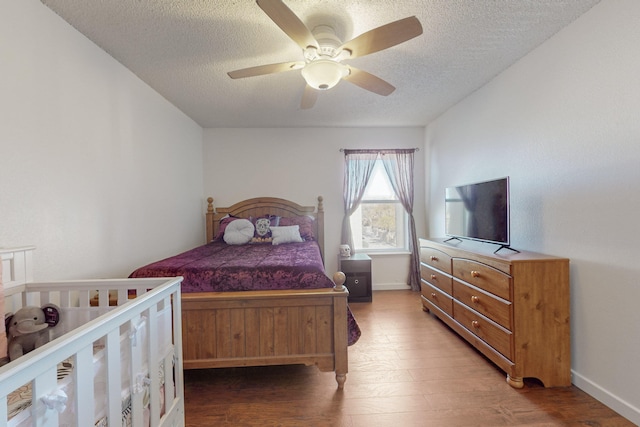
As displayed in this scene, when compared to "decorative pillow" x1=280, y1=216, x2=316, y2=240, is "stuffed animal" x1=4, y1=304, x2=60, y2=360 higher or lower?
lower

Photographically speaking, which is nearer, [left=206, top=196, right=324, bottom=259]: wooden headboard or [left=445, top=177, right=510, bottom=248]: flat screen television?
[left=445, top=177, right=510, bottom=248]: flat screen television

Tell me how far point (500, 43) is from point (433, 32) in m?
0.55

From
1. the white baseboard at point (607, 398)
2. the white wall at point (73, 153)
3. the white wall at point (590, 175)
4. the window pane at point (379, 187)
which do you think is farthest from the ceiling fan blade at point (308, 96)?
the white baseboard at point (607, 398)

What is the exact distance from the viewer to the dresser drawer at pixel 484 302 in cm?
187

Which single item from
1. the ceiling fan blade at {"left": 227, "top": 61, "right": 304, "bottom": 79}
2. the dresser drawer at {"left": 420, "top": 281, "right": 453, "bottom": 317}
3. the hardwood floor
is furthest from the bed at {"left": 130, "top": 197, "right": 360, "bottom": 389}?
the ceiling fan blade at {"left": 227, "top": 61, "right": 304, "bottom": 79}

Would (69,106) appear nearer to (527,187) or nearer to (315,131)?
(315,131)

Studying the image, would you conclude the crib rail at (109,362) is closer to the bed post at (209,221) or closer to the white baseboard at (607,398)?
the bed post at (209,221)

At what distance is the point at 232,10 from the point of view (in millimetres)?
1641

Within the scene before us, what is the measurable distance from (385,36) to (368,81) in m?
0.49

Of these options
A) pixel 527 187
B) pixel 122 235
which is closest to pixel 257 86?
pixel 122 235

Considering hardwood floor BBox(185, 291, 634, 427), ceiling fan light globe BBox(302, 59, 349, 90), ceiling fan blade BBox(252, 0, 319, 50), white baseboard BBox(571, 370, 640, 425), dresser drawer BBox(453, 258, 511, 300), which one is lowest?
hardwood floor BBox(185, 291, 634, 427)

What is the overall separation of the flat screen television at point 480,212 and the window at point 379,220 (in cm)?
120

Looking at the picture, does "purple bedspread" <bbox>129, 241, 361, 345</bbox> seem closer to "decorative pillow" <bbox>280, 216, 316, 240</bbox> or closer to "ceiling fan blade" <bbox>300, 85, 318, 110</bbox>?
"ceiling fan blade" <bbox>300, 85, 318, 110</bbox>

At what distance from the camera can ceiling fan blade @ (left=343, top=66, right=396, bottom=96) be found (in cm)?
Answer: 191
